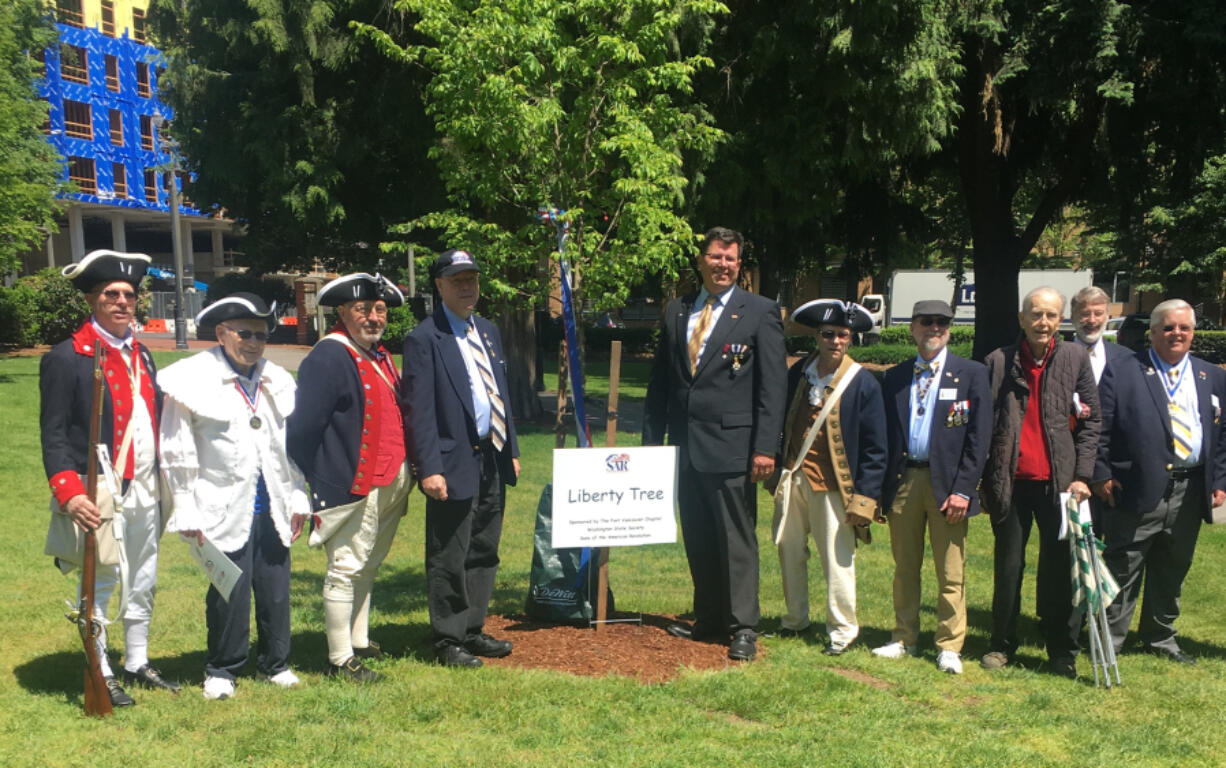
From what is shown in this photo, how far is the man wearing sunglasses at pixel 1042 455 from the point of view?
554 centimetres

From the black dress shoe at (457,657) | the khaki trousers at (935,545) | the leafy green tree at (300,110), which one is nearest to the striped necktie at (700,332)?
the khaki trousers at (935,545)

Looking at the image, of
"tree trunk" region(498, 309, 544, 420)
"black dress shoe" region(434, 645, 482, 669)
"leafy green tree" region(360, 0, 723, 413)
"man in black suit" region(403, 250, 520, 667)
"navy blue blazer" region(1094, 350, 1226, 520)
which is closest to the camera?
"man in black suit" region(403, 250, 520, 667)

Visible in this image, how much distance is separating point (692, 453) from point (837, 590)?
1178mm

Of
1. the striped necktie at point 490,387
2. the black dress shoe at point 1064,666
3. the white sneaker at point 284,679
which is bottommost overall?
the black dress shoe at point 1064,666

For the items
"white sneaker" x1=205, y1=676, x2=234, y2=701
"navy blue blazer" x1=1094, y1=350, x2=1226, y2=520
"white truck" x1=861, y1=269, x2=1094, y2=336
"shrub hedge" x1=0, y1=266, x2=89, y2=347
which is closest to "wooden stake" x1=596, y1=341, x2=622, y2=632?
"white sneaker" x1=205, y1=676, x2=234, y2=701

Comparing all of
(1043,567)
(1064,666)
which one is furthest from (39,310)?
(1064,666)

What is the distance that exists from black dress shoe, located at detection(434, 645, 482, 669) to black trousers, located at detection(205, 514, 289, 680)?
819 millimetres

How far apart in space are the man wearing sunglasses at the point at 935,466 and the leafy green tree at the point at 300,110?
11.5 m

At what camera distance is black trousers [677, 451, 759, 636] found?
5711mm

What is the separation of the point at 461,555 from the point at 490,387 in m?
0.92

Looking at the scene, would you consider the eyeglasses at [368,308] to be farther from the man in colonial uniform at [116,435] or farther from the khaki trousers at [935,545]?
the khaki trousers at [935,545]

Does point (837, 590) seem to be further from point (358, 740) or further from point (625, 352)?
point (625, 352)

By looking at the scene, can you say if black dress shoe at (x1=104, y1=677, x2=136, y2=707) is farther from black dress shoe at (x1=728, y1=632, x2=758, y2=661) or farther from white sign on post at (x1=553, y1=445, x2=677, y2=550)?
black dress shoe at (x1=728, y1=632, x2=758, y2=661)

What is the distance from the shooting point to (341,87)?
16781 mm
